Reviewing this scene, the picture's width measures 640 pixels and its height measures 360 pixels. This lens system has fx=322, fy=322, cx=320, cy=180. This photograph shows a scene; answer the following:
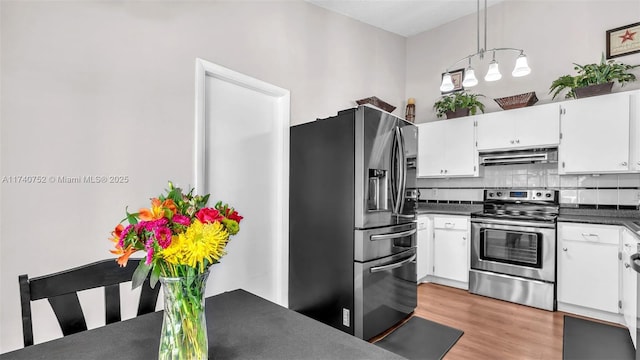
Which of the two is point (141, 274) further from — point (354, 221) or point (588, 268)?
point (588, 268)

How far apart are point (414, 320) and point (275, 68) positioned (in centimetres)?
261

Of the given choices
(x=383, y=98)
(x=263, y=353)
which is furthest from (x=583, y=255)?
(x=263, y=353)

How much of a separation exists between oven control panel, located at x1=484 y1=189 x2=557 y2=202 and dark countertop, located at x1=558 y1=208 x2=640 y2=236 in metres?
0.19

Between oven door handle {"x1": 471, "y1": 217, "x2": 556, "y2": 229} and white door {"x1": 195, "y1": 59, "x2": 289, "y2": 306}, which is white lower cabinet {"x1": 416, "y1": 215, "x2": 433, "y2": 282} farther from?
white door {"x1": 195, "y1": 59, "x2": 289, "y2": 306}

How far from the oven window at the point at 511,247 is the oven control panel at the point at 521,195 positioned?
63cm

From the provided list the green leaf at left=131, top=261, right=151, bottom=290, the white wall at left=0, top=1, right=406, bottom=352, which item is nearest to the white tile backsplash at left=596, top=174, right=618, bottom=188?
the white wall at left=0, top=1, right=406, bottom=352

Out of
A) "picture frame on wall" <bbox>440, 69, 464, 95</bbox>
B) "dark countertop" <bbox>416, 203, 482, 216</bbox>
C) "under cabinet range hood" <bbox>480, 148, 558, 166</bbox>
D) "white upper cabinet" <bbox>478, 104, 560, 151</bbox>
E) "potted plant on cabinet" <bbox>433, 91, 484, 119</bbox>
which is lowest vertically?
"dark countertop" <bbox>416, 203, 482, 216</bbox>

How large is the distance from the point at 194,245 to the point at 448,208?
4010mm

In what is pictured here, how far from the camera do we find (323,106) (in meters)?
3.49

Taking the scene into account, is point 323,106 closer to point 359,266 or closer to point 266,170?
point 266,170

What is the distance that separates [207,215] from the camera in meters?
0.72

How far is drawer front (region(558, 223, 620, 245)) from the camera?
273 centimetres

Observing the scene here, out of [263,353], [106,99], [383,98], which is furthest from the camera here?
[383,98]

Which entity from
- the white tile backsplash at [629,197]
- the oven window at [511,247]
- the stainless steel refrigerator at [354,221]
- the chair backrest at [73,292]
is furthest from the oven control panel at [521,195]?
the chair backrest at [73,292]
